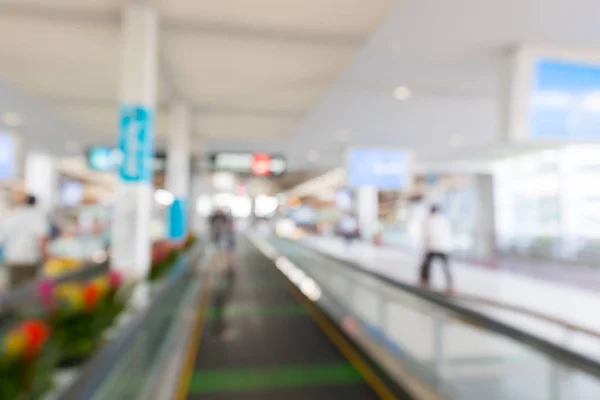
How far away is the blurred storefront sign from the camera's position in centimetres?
1436

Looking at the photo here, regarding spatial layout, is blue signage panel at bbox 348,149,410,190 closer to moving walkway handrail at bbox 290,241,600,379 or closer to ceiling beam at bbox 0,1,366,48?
ceiling beam at bbox 0,1,366,48

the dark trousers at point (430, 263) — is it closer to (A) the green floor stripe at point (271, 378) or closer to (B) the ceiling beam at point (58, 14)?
(A) the green floor stripe at point (271, 378)

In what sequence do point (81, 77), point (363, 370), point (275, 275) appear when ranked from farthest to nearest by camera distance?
point (275, 275) → point (81, 77) → point (363, 370)

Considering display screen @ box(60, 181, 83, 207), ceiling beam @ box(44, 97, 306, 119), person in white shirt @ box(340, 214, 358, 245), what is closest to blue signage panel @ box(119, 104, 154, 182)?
ceiling beam @ box(44, 97, 306, 119)

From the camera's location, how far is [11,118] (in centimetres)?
1408

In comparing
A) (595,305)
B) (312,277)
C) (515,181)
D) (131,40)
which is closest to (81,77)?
(131,40)

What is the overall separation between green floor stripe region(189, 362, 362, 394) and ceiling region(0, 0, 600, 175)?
4.18 m

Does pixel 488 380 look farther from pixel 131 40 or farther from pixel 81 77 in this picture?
pixel 81 77

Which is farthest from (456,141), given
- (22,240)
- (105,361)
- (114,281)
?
(105,361)

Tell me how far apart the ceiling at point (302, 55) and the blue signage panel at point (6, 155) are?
5.08 ft

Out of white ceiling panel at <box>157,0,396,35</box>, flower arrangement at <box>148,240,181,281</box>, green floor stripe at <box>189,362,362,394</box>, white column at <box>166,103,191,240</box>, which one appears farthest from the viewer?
white column at <box>166,103,191,240</box>

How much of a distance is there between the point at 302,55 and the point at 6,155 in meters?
9.27

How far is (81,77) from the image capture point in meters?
9.71

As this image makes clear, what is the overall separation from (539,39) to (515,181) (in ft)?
60.5
